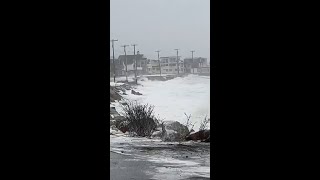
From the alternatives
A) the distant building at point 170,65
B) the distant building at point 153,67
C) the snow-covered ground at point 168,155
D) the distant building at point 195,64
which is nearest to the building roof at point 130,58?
the distant building at point 153,67

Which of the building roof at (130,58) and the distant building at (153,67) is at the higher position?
the building roof at (130,58)

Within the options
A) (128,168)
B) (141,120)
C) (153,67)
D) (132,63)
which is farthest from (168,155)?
(141,120)

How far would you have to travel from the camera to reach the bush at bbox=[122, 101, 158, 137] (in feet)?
18.8

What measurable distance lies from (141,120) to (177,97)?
42.0 inches

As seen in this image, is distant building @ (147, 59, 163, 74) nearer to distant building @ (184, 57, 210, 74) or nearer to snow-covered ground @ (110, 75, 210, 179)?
snow-covered ground @ (110, 75, 210, 179)

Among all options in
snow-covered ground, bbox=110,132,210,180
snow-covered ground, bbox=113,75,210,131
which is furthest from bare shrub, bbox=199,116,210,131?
snow-covered ground, bbox=110,132,210,180

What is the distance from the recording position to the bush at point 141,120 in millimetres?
5719

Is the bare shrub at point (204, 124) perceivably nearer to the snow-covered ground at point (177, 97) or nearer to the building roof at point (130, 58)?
the snow-covered ground at point (177, 97)

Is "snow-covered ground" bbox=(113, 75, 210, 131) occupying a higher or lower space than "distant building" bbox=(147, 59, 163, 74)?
lower

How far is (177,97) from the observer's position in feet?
16.0

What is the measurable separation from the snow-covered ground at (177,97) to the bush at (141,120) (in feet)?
0.96

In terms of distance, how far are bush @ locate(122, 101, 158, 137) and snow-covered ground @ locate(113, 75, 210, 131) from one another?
0.96 ft

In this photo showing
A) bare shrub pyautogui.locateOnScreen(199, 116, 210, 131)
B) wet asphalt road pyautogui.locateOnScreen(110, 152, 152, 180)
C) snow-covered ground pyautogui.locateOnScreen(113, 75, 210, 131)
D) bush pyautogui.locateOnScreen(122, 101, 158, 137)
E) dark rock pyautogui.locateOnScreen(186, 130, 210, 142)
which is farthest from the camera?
bush pyautogui.locateOnScreen(122, 101, 158, 137)
